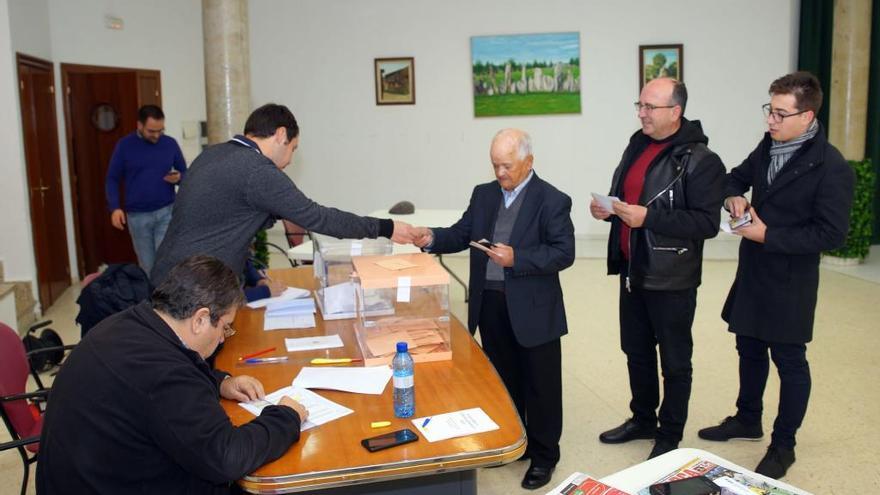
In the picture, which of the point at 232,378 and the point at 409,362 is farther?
the point at 232,378

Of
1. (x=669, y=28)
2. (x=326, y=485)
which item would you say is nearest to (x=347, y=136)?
→ (x=669, y=28)

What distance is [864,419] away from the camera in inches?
162

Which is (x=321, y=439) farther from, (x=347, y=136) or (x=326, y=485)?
(x=347, y=136)

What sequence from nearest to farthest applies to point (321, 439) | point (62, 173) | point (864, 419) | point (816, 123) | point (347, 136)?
1. point (321, 439)
2. point (816, 123)
3. point (864, 419)
4. point (62, 173)
5. point (347, 136)

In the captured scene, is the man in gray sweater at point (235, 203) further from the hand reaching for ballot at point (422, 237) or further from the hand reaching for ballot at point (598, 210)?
the hand reaching for ballot at point (598, 210)

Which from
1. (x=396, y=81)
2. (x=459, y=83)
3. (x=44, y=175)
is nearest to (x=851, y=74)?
(x=459, y=83)

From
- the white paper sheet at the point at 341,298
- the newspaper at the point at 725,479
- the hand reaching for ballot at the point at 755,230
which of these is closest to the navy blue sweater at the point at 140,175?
the white paper sheet at the point at 341,298

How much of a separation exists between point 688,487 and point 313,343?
5.28 ft

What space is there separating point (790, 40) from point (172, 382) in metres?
8.70

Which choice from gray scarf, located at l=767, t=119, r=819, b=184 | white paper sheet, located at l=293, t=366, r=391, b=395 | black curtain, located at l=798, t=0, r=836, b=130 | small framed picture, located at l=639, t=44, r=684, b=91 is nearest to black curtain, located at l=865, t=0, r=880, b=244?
black curtain, located at l=798, t=0, r=836, b=130

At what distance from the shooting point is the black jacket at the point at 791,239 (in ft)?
10.3

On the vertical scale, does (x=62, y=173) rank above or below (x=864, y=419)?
above

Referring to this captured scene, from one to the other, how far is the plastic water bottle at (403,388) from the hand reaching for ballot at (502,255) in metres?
0.88

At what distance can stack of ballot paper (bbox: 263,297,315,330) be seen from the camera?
131 inches
